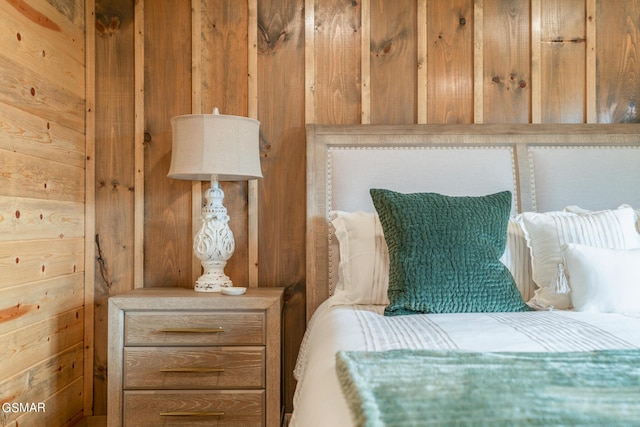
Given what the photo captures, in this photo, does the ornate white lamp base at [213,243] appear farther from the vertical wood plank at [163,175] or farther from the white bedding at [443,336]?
the white bedding at [443,336]

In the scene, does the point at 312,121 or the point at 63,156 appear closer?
the point at 63,156

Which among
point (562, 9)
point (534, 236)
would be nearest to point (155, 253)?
point (534, 236)

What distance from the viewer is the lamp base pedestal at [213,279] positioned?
2.15 metres

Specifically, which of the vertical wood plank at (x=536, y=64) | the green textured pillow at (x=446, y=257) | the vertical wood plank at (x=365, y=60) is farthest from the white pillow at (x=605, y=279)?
the vertical wood plank at (x=365, y=60)

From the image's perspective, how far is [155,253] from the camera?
2.40 metres

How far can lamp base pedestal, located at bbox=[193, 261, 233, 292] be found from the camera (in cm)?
215

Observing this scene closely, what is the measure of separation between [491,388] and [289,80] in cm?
188

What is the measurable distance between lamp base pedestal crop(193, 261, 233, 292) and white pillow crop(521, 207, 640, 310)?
1.26 metres

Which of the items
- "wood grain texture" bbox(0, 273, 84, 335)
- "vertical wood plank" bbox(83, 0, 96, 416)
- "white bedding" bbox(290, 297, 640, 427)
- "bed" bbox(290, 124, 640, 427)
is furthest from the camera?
"vertical wood plank" bbox(83, 0, 96, 416)

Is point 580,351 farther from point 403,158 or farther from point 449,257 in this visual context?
point 403,158

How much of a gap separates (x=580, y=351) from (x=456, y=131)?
Answer: 1359 millimetres

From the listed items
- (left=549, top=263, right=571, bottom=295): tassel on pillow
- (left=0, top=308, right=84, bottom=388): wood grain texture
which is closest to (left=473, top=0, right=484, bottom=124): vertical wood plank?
(left=549, top=263, right=571, bottom=295): tassel on pillow

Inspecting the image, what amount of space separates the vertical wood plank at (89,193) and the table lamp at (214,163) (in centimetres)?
53

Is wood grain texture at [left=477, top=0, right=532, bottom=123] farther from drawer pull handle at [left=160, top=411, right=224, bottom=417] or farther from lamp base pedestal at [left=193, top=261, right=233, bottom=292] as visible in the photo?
drawer pull handle at [left=160, top=411, right=224, bottom=417]
